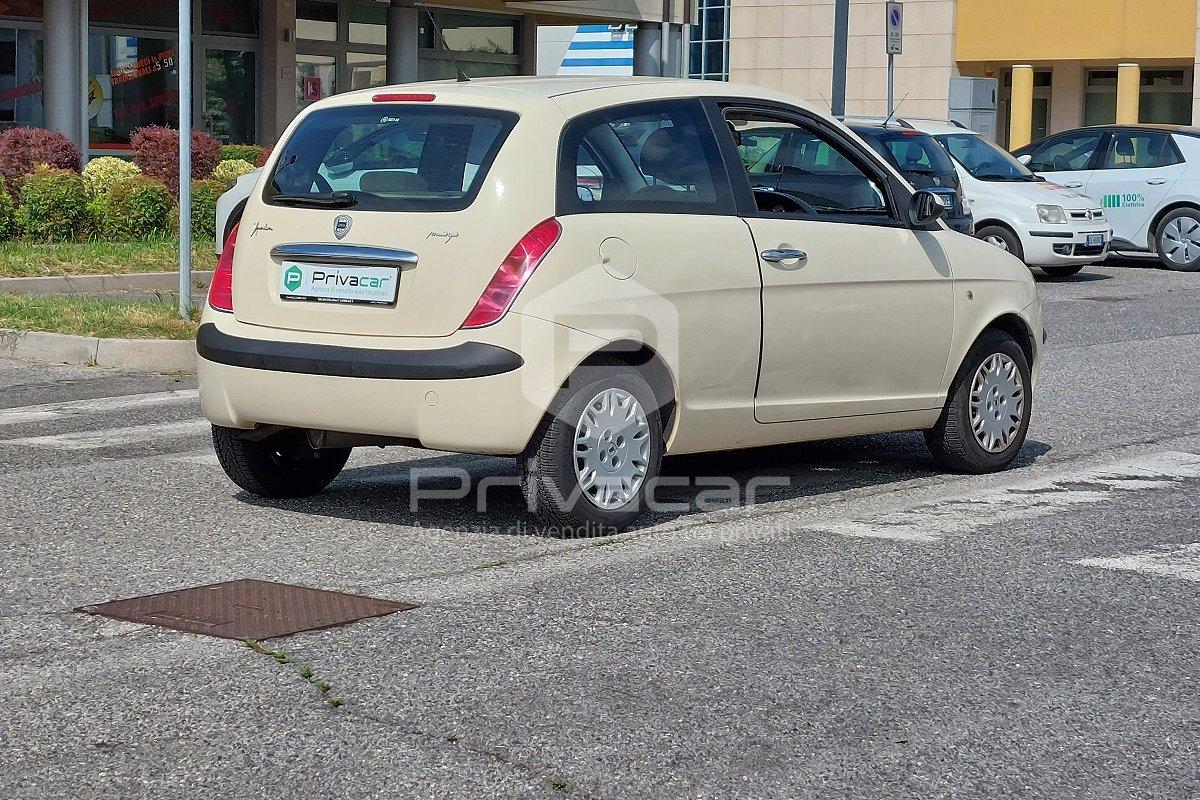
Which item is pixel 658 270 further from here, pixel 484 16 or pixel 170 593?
pixel 484 16

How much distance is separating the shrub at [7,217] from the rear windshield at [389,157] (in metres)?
11.2

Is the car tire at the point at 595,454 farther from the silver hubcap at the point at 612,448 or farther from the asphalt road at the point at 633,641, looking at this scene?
the asphalt road at the point at 633,641

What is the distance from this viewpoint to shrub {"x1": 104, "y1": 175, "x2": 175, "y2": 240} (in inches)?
703

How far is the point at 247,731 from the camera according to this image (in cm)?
425

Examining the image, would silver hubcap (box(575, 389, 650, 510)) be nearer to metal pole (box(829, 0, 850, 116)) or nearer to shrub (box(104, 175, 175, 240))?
shrub (box(104, 175, 175, 240))

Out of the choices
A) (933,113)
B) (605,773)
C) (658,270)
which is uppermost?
(933,113)

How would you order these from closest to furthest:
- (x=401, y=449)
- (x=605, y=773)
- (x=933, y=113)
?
(x=605, y=773) → (x=401, y=449) → (x=933, y=113)

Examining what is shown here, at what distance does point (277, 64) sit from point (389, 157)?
23016mm

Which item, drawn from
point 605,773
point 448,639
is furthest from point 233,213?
point 605,773

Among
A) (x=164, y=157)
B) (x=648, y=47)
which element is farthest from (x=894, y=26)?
(x=164, y=157)

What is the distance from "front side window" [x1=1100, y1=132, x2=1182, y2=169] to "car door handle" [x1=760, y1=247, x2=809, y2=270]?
15537 millimetres

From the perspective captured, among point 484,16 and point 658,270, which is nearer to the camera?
point 658,270

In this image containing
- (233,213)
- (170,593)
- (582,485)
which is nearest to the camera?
(170,593)

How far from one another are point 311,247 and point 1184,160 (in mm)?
16851
